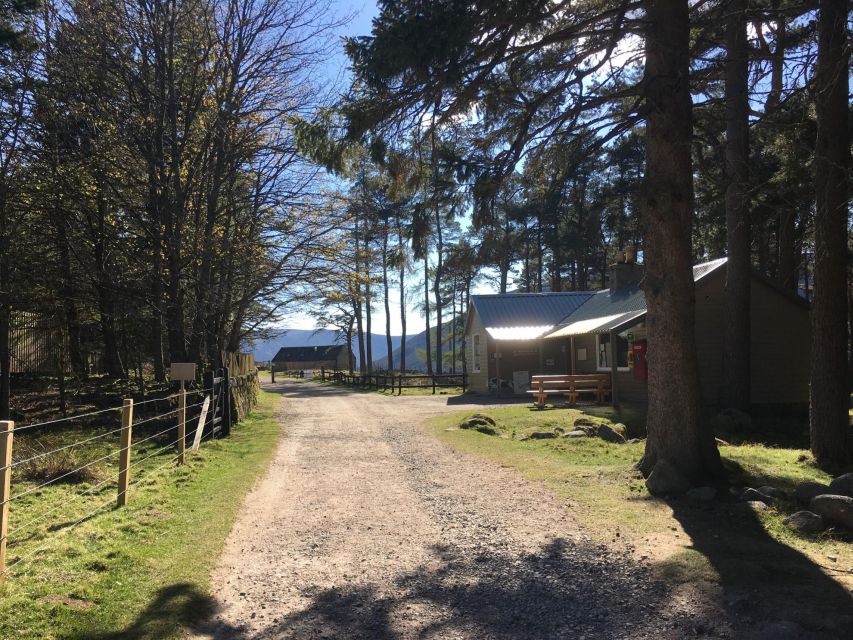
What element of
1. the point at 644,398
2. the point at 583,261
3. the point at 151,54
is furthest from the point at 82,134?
the point at 583,261

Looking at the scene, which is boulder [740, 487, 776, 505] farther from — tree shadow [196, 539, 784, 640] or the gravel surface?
tree shadow [196, 539, 784, 640]

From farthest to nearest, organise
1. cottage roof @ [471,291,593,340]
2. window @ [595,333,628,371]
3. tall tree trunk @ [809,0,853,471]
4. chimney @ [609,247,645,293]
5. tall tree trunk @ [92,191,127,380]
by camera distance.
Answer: cottage roof @ [471,291,593,340]
chimney @ [609,247,645,293]
window @ [595,333,628,371]
tall tree trunk @ [92,191,127,380]
tall tree trunk @ [809,0,853,471]

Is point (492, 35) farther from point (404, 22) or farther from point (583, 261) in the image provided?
point (583, 261)

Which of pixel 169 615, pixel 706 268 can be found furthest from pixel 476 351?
pixel 169 615

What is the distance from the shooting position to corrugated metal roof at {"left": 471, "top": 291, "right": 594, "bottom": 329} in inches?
1073

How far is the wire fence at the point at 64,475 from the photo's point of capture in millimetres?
5145

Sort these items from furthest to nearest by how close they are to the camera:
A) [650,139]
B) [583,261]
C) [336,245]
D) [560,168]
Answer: [583,261] → [336,245] → [560,168] → [650,139]

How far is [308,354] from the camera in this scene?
96.2 metres

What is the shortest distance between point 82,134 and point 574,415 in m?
13.3

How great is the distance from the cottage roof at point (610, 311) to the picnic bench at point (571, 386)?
1.51 m

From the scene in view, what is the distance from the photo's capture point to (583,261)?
3934cm

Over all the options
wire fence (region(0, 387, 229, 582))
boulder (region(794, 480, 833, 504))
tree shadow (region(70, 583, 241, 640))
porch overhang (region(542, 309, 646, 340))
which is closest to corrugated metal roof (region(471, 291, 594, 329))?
porch overhang (region(542, 309, 646, 340))

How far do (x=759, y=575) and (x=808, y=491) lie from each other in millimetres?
2452

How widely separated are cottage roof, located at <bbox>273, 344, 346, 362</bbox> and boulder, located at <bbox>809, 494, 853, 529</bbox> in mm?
84186
